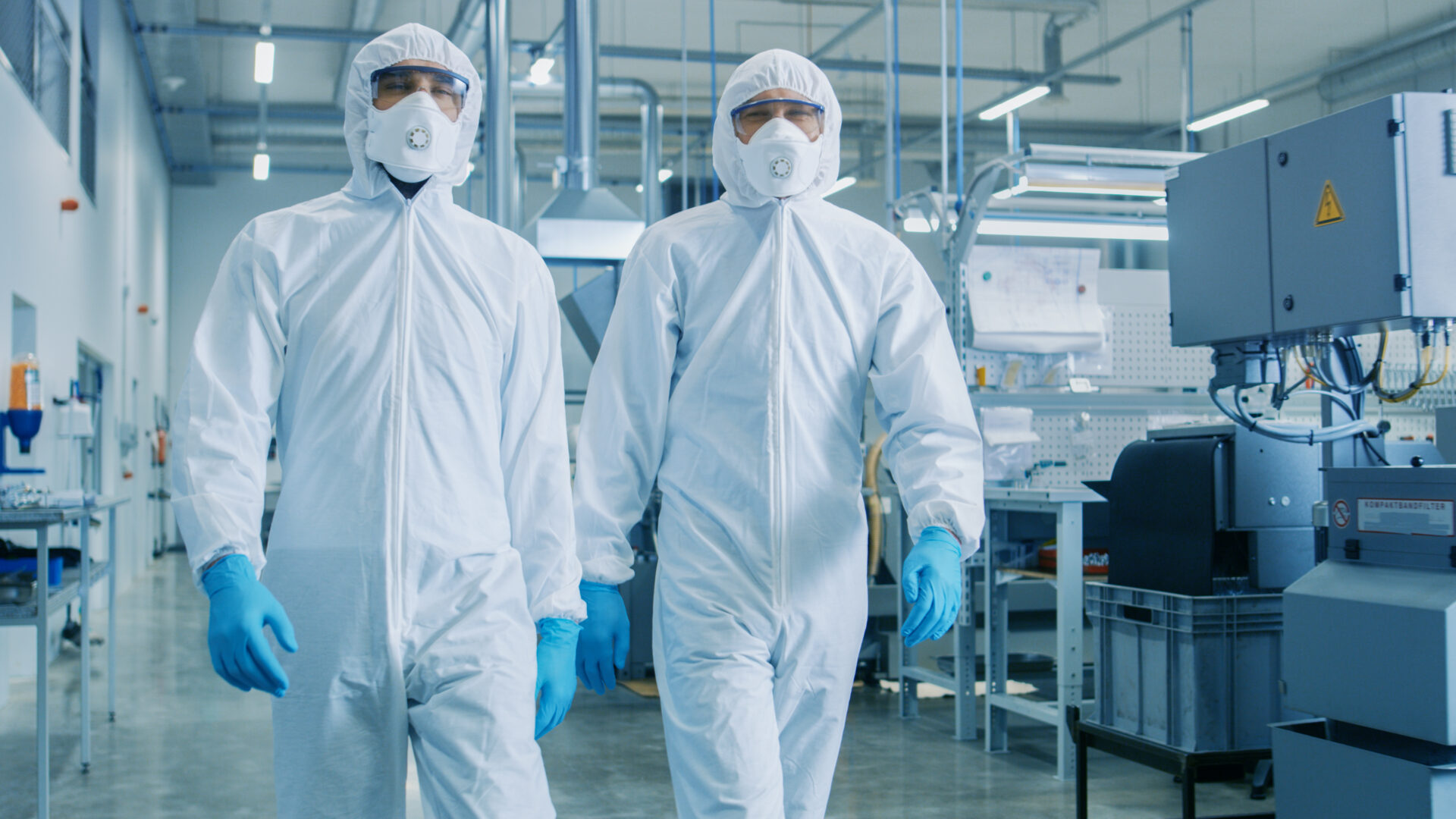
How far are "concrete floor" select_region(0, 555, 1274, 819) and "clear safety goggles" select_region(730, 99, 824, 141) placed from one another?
6.99ft

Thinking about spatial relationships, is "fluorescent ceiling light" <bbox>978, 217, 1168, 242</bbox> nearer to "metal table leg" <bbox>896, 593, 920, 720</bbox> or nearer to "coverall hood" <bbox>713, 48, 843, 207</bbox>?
"metal table leg" <bbox>896, 593, 920, 720</bbox>

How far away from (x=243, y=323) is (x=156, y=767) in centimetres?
297

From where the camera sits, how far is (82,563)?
12.4 ft

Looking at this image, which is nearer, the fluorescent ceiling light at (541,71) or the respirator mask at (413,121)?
the respirator mask at (413,121)

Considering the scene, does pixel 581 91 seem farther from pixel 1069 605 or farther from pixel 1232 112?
pixel 1232 112

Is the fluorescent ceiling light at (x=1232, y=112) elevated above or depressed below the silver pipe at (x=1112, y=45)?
below

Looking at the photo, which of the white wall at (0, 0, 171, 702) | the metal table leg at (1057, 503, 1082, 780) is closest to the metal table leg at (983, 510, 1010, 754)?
the metal table leg at (1057, 503, 1082, 780)

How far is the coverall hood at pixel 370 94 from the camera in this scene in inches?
63.3

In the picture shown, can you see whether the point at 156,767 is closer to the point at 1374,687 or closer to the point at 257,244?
the point at 257,244

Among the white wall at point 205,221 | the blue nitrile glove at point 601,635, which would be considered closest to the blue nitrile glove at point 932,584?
the blue nitrile glove at point 601,635

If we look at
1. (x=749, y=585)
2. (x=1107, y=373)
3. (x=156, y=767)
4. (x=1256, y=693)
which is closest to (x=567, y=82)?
(x=1107, y=373)

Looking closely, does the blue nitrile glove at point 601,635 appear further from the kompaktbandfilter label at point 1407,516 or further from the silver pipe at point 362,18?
the silver pipe at point 362,18

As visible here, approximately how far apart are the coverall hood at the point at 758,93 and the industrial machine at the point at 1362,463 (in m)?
1.08

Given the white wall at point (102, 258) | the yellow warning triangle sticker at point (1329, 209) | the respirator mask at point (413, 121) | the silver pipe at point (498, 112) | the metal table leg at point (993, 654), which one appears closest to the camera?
the respirator mask at point (413, 121)
